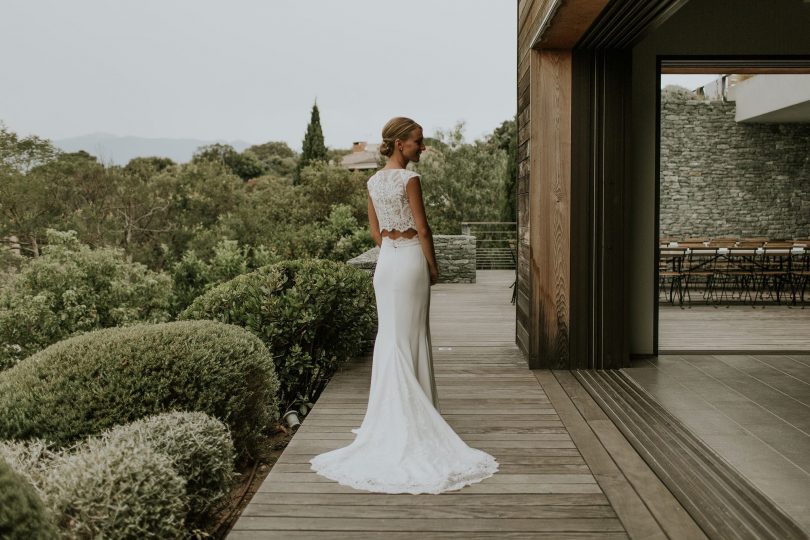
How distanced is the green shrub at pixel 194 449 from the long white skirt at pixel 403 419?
1.67 feet

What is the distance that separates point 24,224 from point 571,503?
62.7 feet

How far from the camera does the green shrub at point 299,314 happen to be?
16.5 ft

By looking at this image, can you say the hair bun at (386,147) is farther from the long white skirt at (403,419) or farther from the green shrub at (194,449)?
the green shrub at (194,449)

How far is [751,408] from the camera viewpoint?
14.2 ft

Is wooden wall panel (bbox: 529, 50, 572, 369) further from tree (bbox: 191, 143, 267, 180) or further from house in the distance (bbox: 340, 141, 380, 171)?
house in the distance (bbox: 340, 141, 380, 171)

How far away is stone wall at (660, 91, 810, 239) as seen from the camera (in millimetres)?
13062

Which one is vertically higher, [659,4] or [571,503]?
[659,4]

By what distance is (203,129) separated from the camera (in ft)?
219

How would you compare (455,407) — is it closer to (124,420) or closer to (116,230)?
(124,420)

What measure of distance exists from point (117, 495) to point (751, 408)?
372cm

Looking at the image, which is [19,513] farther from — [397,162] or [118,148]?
[118,148]

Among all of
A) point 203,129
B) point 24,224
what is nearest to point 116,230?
point 24,224

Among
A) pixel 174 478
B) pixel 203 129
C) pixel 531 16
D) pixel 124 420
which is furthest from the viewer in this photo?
pixel 203 129

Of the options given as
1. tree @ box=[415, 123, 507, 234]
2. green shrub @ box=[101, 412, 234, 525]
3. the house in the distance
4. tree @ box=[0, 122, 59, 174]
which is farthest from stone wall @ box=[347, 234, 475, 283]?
the house in the distance
